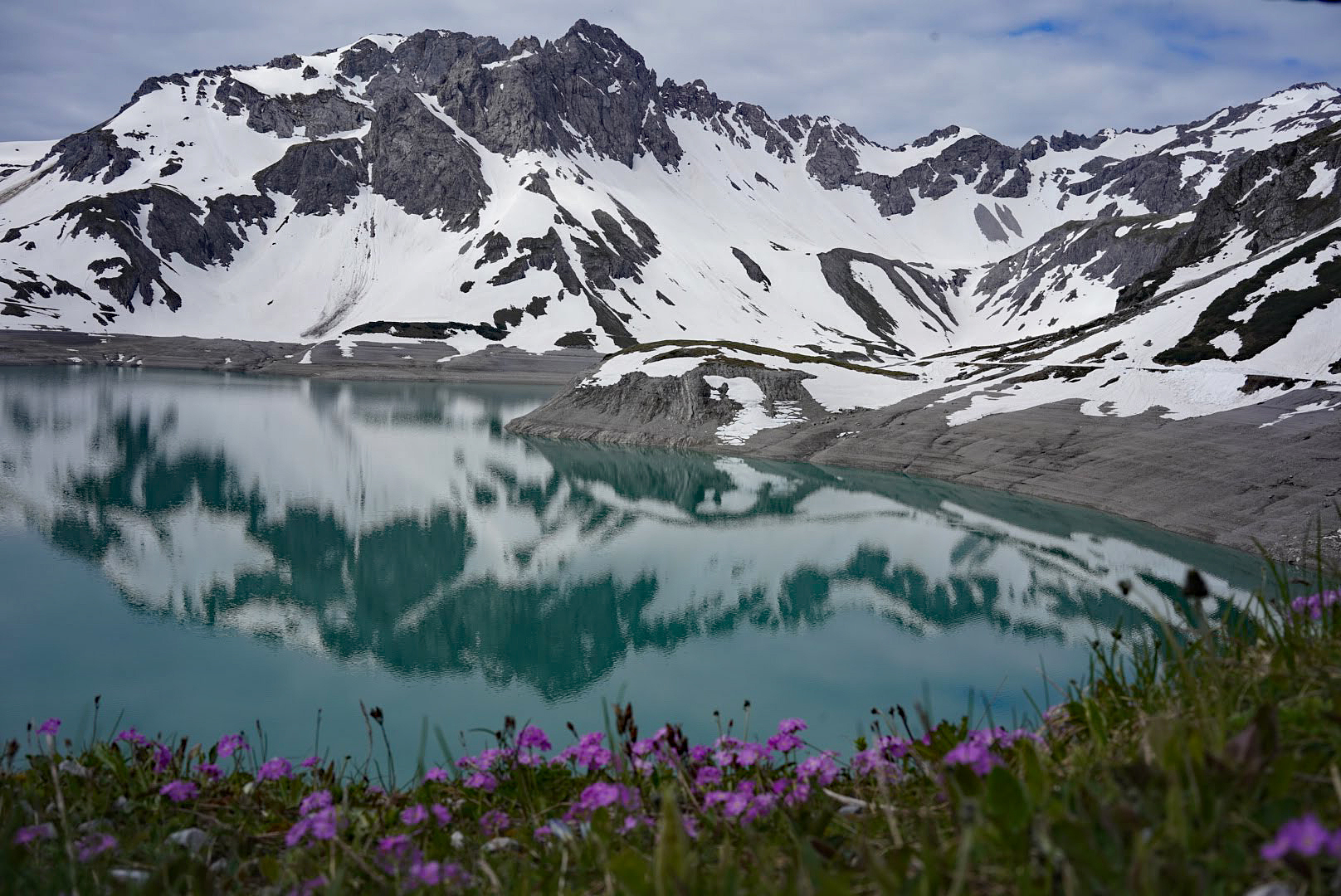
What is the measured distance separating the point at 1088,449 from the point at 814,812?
125 feet

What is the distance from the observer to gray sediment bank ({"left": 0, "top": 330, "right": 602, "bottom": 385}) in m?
120

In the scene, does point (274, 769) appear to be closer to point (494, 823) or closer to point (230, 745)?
point (230, 745)

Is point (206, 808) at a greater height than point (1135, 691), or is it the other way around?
point (1135, 691)

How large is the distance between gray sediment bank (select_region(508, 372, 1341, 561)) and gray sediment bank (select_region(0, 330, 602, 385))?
62.2 m

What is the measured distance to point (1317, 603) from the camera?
4.68 meters

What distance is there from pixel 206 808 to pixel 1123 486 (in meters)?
35.8

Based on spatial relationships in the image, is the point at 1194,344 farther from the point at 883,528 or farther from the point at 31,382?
the point at 31,382

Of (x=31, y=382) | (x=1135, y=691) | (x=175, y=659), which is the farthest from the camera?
(x=31, y=382)

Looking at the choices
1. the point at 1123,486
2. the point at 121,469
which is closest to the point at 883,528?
the point at 1123,486

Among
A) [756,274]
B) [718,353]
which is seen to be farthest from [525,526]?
[756,274]

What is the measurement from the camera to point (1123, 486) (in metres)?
33.4

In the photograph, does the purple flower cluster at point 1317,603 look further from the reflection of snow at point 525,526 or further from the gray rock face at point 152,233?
the gray rock face at point 152,233

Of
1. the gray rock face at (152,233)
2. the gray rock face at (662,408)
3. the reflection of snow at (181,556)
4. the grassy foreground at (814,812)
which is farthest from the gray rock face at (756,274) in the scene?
the grassy foreground at (814,812)

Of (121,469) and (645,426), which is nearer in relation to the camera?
(121,469)
